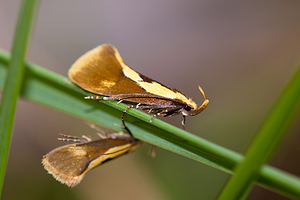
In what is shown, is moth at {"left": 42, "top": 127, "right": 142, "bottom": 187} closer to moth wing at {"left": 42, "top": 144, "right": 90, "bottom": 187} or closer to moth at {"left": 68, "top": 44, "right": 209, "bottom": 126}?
moth wing at {"left": 42, "top": 144, "right": 90, "bottom": 187}

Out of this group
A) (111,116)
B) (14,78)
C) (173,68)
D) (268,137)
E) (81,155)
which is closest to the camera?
(268,137)

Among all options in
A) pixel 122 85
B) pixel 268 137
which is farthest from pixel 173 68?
pixel 268 137

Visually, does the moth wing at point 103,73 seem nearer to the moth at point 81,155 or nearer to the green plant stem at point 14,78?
the moth at point 81,155

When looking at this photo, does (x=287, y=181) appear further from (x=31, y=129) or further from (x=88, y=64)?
(x=31, y=129)

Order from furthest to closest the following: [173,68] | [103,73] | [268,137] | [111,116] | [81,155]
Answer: [173,68], [103,73], [81,155], [111,116], [268,137]

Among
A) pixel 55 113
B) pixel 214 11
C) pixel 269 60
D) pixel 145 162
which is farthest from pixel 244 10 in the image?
pixel 55 113

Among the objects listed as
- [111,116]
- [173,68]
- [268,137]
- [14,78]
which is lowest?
[173,68]

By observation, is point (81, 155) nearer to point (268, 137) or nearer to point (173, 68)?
point (268, 137)
